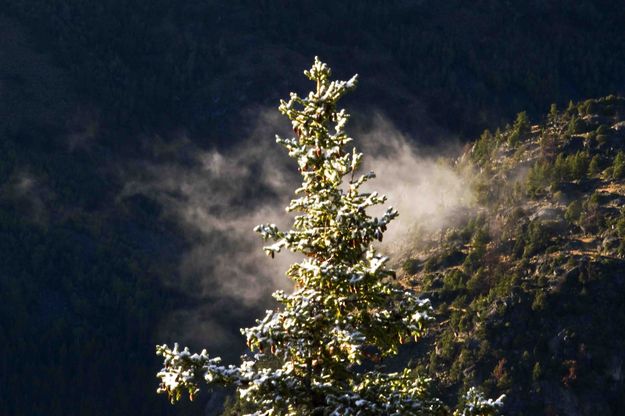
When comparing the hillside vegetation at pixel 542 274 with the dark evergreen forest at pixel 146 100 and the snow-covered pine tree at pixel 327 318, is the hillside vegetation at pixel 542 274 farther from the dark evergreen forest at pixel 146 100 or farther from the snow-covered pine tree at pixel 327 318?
the snow-covered pine tree at pixel 327 318

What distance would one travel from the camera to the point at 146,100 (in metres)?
136

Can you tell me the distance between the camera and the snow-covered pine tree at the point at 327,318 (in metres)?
12.6

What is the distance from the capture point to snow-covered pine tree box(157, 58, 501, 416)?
12.6 m

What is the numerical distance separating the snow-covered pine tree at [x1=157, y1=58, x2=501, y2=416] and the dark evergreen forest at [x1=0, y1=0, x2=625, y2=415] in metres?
64.5

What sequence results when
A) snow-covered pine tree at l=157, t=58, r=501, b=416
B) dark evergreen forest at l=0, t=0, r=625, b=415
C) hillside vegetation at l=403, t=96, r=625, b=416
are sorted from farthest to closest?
1. dark evergreen forest at l=0, t=0, r=625, b=415
2. hillside vegetation at l=403, t=96, r=625, b=416
3. snow-covered pine tree at l=157, t=58, r=501, b=416

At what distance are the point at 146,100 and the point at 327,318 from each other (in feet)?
A: 413

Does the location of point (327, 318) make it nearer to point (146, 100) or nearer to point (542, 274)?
point (542, 274)

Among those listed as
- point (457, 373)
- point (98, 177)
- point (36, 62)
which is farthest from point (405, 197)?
point (36, 62)

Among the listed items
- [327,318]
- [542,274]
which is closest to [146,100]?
[542,274]

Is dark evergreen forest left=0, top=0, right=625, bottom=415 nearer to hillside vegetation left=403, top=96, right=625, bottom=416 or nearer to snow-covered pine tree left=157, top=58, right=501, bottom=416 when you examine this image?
hillside vegetation left=403, top=96, right=625, bottom=416

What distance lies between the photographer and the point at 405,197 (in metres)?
85.4

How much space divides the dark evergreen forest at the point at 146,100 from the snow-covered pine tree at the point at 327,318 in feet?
211

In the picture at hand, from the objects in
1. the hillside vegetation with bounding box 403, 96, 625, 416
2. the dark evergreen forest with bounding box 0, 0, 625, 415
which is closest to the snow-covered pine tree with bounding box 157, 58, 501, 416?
the hillside vegetation with bounding box 403, 96, 625, 416

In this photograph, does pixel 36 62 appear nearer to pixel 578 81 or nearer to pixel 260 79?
pixel 260 79
